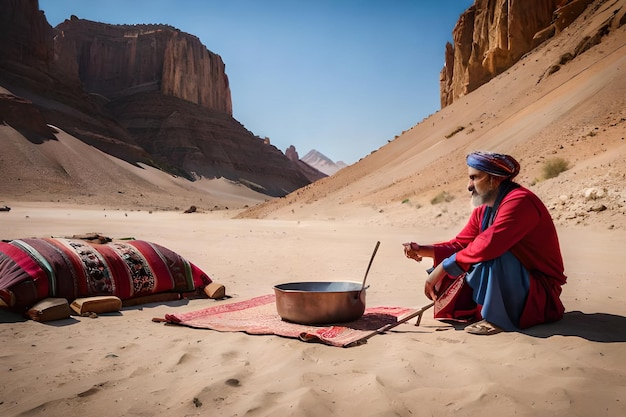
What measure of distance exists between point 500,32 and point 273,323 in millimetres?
40798

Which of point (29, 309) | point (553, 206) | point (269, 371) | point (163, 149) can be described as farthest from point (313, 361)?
point (163, 149)

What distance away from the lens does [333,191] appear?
28.8 m

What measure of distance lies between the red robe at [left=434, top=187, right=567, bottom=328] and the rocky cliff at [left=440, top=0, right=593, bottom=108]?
1428 inches

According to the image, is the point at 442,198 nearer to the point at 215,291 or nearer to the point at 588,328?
the point at 215,291

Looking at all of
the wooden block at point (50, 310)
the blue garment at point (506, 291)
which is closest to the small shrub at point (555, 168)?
the blue garment at point (506, 291)

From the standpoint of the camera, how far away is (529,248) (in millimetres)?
3186

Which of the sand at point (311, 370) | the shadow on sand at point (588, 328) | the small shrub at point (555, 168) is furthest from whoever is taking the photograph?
the small shrub at point (555, 168)

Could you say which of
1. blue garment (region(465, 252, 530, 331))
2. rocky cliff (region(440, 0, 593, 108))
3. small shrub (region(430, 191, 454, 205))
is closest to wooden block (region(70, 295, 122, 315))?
blue garment (region(465, 252, 530, 331))

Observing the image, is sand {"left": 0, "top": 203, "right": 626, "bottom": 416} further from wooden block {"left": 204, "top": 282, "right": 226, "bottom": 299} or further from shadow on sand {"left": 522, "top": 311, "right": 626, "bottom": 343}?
wooden block {"left": 204, "top": 282, "right": 226, "bottom": 299}

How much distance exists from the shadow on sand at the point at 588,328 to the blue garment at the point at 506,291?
13 cm

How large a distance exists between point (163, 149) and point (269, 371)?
274 feet

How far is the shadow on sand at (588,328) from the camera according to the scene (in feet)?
9.44

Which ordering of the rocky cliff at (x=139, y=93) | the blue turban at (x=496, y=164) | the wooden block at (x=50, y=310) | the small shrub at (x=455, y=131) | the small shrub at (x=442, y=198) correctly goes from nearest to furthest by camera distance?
the blue turban at (x=496, y=164), the wooden block at (x=50, y=310), the small shrub at (x=442, y=198), the small shrub at (x=455, y=131), the rocky cliff at (x=139, y=93)

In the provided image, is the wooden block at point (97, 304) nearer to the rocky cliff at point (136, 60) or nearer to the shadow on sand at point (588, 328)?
the shadow on sand at point (588, 328)
